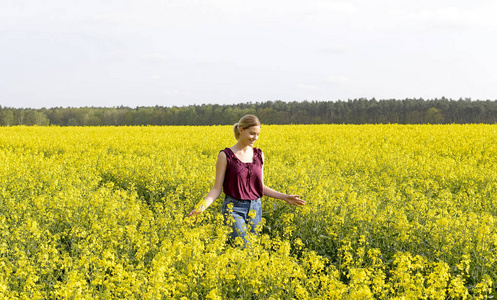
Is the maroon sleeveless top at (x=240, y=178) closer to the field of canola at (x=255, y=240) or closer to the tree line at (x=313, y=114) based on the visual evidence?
the field of canola at (x=255, y=240)

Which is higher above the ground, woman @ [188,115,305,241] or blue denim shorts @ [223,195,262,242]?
woman @ [188,115,305,241]

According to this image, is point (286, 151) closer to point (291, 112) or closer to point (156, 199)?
point (156, 199)

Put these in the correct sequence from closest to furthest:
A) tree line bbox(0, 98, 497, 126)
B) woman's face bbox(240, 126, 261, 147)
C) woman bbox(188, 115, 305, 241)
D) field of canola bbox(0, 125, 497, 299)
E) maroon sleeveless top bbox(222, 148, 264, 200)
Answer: field of canola bbox(0, 125, 497, 299), woman's face bbox(240, 126, 261, 147), woman bbox(188, 115, 305, 241), maroon sleeveless top bbox(222, 148, 264, 200), tree line bbox(0, 98, 497, 126)

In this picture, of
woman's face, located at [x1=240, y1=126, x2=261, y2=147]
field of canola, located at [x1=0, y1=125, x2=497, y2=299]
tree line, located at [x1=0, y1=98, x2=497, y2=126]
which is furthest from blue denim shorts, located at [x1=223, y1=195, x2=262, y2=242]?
tree line, located at [x1=0, y1=98, x2=497, y2=126]

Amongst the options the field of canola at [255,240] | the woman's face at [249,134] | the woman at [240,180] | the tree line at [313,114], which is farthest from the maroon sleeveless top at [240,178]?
the tree line at [313,114]

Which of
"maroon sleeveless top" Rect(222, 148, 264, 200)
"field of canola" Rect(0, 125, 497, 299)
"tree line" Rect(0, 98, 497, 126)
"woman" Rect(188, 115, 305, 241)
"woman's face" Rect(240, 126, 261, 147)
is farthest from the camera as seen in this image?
"tree line" Rect(0, 98, 497, 126)

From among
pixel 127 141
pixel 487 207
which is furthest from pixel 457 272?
pixel 127 141

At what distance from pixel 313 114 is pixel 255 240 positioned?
92.0 m

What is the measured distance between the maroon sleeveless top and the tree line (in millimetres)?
80132

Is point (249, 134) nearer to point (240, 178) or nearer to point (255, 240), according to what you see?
point (240, 178)

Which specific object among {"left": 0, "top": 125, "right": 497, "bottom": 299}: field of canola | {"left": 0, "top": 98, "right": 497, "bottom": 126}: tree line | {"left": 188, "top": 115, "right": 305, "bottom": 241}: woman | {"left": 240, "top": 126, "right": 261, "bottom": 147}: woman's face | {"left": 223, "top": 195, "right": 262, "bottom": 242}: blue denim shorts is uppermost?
{"left": 0, "top": 98, "right": 497, "bottom": 126}: tree line

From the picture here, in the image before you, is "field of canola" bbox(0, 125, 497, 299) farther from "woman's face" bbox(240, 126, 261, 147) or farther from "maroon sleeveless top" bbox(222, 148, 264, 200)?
"woman's face" bbox(240, 126, 261, 147)

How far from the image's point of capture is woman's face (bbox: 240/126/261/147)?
495 cm

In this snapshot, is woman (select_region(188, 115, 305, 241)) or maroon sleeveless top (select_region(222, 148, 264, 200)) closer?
woman (select_region(188, 115, 305, 241))
